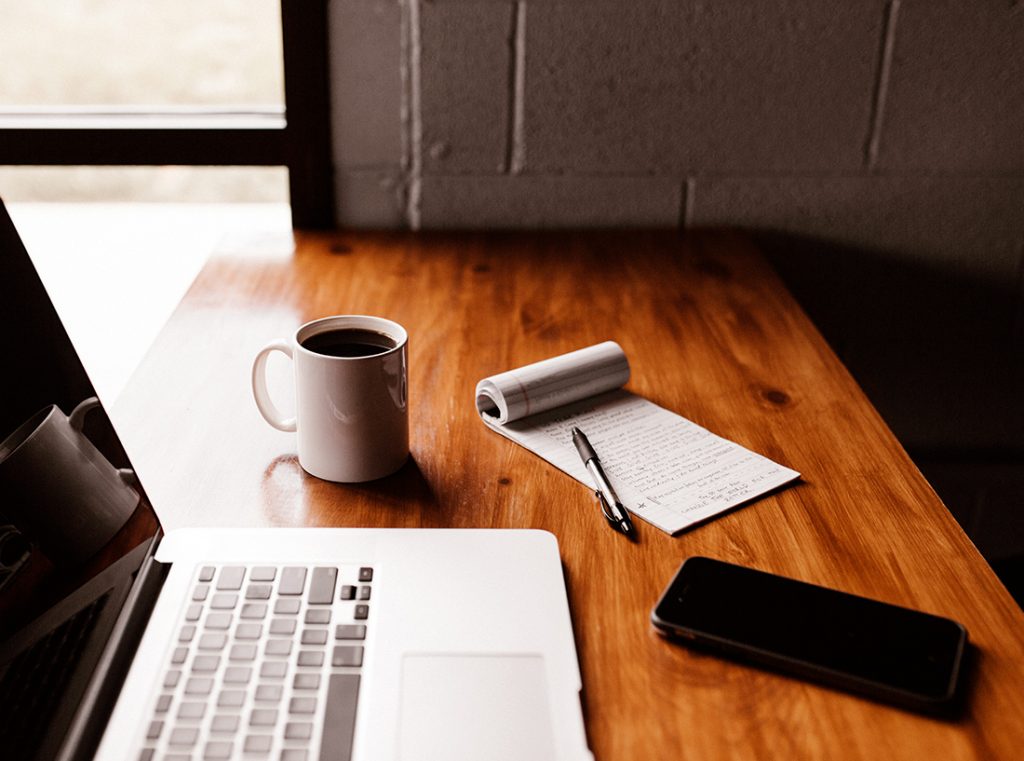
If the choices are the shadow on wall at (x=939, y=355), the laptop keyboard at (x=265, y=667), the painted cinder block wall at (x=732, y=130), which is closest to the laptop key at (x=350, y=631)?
the laptop keyboard at (x=265, y=667)

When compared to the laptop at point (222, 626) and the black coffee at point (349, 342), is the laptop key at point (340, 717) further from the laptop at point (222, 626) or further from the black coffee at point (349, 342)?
the black coffee at point (349, 342)

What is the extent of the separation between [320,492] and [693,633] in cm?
33

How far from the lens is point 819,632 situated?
0.62 meters

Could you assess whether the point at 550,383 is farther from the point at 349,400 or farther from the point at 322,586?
the point at 322,586

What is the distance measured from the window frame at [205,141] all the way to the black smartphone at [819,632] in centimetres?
98

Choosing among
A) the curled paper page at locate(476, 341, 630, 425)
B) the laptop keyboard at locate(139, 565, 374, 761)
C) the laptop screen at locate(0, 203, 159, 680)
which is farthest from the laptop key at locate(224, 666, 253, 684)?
the curled paper page at locate(476, 341, 630, 425)

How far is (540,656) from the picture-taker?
61 centimetres

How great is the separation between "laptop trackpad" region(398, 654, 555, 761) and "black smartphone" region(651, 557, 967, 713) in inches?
4.2

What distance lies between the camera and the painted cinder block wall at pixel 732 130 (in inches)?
54.1

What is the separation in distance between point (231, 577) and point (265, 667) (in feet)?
0.32

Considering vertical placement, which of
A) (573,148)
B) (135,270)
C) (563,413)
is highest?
(573,148)

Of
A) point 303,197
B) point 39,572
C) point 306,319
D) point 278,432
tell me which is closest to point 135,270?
point 303,197

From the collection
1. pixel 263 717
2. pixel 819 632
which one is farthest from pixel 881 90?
pixel 263 717

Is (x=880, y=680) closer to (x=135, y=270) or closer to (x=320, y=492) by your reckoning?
(x=320, y=492)
